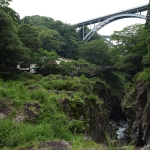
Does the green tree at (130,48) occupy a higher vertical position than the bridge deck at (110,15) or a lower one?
lower

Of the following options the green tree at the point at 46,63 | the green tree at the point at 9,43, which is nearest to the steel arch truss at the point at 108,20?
the green tree at the point at 46,63

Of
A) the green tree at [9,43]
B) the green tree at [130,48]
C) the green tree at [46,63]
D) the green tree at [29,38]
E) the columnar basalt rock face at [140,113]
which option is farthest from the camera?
the green tree at [46,63]

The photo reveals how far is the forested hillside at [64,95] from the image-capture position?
21.4ft

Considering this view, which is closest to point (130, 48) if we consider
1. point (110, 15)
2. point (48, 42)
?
point (48, 42)

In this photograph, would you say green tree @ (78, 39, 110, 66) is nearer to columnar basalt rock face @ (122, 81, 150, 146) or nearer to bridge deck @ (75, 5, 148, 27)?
bridge deck @ (75, 5, 148, 27)

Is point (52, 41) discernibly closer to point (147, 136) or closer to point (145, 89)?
point (145, 89)

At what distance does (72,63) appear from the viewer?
3191 cm

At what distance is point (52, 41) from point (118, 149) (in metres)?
38.8

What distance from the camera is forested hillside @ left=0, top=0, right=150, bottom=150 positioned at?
21.4 feet

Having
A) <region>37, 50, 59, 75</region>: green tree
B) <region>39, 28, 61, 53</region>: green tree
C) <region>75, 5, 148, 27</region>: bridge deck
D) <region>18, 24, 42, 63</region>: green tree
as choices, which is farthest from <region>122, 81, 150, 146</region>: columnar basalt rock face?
<region>75, 5, 148, 27</region>: bridge deck

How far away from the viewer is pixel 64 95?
1202 cm

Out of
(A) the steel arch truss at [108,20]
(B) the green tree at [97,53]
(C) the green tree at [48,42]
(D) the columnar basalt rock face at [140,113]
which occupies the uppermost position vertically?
(A) the steel arch truss at [108,20]

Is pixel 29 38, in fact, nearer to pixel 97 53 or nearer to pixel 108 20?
pixel 97 53

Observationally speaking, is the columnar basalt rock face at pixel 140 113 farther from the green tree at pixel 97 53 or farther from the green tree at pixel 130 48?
the green tree at pixel 97 53
